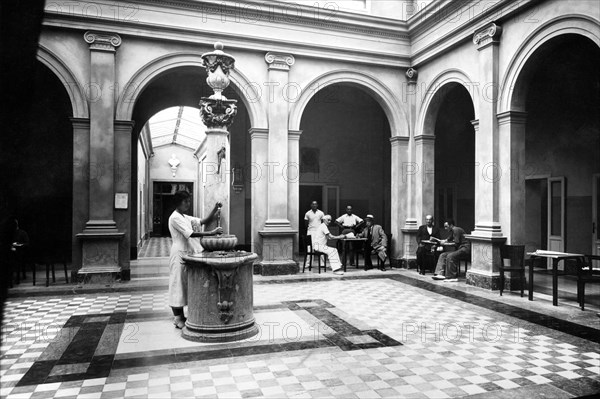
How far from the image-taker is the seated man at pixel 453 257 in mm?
10422

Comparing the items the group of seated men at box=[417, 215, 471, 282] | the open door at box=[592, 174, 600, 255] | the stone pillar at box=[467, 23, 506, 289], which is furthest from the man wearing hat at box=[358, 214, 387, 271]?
the open door at box=[592, 174, 600, 255]

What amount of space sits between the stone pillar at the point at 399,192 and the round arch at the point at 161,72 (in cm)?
385

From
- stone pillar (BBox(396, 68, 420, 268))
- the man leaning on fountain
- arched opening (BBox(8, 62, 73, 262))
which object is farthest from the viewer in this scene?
arched opening (BBox(8, 62, 73, 262))

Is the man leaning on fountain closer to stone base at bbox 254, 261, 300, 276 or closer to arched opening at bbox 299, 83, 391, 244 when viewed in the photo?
stone base at bbox 254, 261, 300, 276

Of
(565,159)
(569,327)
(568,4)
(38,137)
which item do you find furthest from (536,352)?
(38,137)

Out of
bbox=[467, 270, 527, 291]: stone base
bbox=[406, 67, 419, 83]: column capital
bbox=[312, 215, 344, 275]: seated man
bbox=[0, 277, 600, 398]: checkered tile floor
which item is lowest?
bbox=[0, 277, 600, 398]: checkered tile floor

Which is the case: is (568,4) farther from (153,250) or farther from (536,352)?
(153,250)

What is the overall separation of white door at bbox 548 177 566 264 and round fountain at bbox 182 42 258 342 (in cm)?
909

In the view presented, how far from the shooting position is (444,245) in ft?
36.1

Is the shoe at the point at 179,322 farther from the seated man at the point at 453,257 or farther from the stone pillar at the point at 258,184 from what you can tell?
the seated man at the point at 453,257

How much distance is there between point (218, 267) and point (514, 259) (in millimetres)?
5937

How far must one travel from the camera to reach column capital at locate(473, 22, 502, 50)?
9438 mm

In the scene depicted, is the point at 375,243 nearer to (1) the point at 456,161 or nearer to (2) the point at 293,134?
(2) the point at 293,134

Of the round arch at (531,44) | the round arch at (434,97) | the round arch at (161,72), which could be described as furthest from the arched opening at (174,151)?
the round arch at (531,44)
